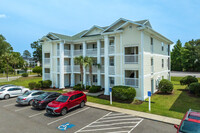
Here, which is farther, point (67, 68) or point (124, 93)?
point (67, 68)

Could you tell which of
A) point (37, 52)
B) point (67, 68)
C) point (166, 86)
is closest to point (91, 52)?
point (67, 68)

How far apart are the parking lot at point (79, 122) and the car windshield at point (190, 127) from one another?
2707 mm

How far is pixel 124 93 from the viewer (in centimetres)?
1572

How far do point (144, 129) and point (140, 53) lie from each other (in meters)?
9.76

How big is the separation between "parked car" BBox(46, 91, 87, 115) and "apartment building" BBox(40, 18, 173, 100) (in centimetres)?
629

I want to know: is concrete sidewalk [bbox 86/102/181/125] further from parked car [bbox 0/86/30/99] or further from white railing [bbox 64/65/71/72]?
parked car [bbox 0/86/30/99]

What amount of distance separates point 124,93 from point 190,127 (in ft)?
30.6

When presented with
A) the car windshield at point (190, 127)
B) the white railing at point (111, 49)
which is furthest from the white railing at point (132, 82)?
the car windshield at point (190, 127)

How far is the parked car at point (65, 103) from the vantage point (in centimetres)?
1190

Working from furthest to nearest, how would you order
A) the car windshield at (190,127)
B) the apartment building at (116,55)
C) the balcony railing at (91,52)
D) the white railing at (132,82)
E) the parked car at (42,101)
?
1. the balcony railing at (91,52)
2. the white railing at (132,82)
3. the apartment building at (116,55)
4. the parked car at (42,101)
5. the car windshield at (190,127)

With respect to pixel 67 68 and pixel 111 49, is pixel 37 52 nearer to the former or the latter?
pixel 67 68

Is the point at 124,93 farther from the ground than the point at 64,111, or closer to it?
farther from the ground

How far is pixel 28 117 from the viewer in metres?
12.1

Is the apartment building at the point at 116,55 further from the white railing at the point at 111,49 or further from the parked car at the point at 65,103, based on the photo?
the parked car at the point at 65,103
